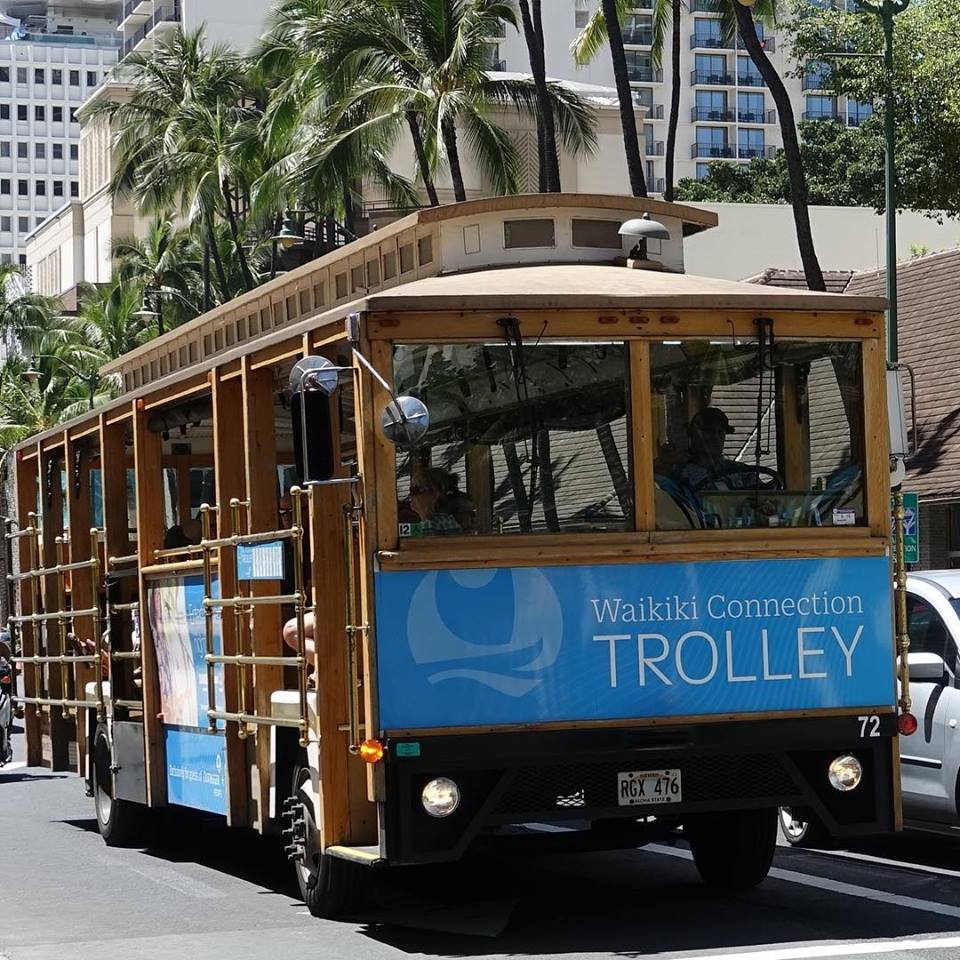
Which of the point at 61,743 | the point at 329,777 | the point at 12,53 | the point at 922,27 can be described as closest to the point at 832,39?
the point at 922,27

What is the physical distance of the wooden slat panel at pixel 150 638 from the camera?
12445 mm

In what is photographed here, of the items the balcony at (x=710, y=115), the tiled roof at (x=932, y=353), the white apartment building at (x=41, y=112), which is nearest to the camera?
the tiled roof at (x=932, y=353)

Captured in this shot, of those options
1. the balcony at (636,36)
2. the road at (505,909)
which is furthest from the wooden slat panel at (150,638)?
the balcony at (636,36)

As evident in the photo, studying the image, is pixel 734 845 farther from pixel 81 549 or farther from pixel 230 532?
pixel 81 549

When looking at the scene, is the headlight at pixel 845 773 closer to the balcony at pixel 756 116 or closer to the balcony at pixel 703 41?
the balcony at pixel 756 116

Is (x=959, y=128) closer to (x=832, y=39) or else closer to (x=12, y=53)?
(x=832, y=39)

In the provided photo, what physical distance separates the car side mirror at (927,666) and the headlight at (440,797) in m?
3.41

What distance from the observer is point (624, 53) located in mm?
34656

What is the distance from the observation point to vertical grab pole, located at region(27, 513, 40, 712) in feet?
51.7

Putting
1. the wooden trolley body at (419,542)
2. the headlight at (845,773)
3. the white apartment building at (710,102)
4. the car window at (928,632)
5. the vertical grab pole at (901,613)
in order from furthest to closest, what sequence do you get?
the white apartment building at (710,102) < the car window at (928,632) < the vertical grab pole at (901,613) < the headlight at (845,773) < the wooden trolley body at (419,542)

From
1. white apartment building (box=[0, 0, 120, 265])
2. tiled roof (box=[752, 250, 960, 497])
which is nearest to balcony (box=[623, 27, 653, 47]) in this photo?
white apartment building (box=[0, 0, 120, 265])

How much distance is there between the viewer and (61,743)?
1547cm

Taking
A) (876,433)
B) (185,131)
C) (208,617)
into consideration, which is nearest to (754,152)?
(185,131)

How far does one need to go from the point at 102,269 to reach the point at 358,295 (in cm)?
7461
